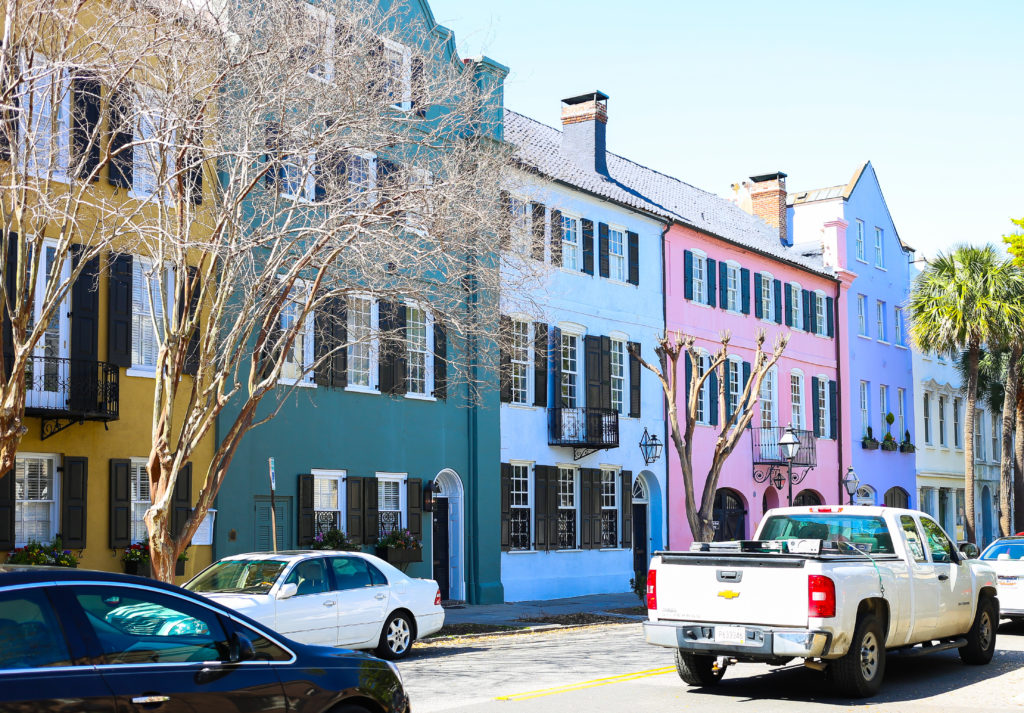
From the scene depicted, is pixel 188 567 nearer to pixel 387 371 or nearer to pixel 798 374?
pixel 387 371

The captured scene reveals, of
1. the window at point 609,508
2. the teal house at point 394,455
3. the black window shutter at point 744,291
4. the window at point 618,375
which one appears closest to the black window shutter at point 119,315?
the teal house at point 394,455

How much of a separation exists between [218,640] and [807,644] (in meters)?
5.96

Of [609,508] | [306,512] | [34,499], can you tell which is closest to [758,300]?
[609,508]

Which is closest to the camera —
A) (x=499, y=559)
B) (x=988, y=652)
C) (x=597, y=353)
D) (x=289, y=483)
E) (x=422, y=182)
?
(x=988, y=652)

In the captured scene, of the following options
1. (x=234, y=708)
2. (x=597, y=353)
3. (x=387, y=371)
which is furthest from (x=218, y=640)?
(x=597, y=353)

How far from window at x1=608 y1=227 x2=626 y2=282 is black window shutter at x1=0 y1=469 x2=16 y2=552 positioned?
1615 cm

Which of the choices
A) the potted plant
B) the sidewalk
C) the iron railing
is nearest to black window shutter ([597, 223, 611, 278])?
the iron railing

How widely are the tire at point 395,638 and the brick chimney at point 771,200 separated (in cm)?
2871

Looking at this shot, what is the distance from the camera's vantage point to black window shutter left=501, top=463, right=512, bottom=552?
25.5 m

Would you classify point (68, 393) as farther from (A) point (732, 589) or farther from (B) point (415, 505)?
(A) point (732, 589)

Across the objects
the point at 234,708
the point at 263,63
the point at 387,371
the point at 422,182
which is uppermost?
the point at 263,63

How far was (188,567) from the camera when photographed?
62.2ft

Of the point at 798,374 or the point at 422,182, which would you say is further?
the point at 798,374

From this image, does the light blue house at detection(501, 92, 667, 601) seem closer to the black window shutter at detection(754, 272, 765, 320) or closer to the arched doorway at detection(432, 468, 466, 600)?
the arched doorway at detection(432, 468, 466, 600)
